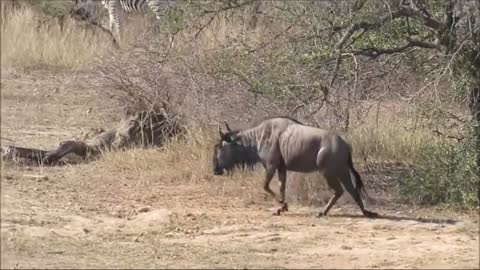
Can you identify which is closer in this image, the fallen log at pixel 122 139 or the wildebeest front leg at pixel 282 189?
the wildebeest front leg at pixel 282 189

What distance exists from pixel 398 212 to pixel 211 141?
2.83m

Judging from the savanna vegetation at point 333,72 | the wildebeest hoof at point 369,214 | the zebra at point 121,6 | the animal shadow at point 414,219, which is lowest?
the animal shadow at point 414,219

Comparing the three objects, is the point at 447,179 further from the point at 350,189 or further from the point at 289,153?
the point at 289,153

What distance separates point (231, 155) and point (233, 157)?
0.03m

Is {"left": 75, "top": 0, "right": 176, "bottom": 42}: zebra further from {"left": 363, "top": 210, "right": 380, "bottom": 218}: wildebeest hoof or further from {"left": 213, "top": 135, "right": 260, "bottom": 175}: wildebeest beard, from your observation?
{"left": 363, "top": 210, "right": 380, "bottom": 218}: wildebeest hoof

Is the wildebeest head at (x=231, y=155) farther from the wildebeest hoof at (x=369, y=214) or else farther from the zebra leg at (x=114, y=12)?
the zebra leg at (x=114, y=12)

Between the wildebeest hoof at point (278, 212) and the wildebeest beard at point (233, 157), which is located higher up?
the wildebeest beard at point (233, 157)

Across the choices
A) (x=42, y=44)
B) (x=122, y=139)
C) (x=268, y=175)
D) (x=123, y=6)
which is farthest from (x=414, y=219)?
(x=123, y=6)

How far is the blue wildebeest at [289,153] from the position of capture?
33.3 ft

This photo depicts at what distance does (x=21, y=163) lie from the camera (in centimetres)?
1252

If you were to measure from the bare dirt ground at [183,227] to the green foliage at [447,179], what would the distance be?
0.25 m

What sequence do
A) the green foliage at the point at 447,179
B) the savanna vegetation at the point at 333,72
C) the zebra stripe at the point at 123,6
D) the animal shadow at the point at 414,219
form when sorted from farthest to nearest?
the zebra stripe at the point at 123,6 < the savanna vegetation at the point at 333,72 < the green foliage at the point at 447,179 < the animal shadow at the point at 414,219

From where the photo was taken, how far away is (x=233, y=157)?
10641 millimetres

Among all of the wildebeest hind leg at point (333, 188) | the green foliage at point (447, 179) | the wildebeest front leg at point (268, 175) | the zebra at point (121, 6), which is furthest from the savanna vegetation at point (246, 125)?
the zebra at point (121, 6)
